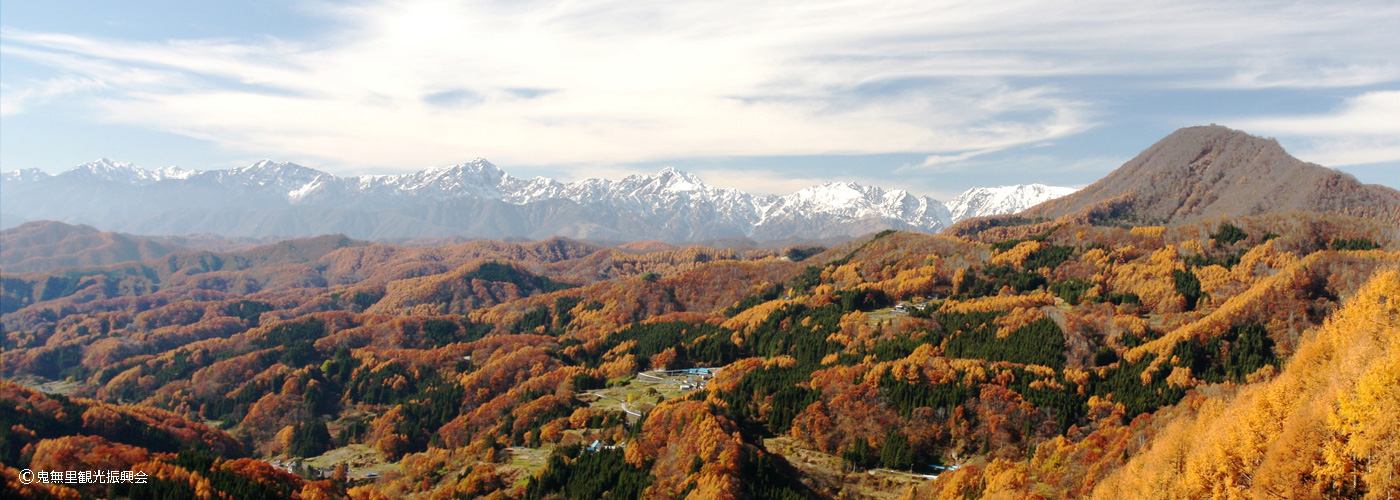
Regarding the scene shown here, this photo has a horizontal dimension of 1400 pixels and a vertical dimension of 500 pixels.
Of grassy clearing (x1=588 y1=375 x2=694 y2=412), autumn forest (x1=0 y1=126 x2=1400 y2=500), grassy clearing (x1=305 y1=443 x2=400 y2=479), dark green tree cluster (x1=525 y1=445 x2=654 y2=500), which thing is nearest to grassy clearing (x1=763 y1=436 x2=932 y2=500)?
autumn forest (x1=0 y1=126 x2=1400 y2=500)

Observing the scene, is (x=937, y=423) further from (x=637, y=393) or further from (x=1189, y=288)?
(x=1189, y=288)

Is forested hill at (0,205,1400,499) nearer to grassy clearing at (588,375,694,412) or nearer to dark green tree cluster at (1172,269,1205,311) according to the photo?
dark green tree cluster at (1172,269,1205,311)

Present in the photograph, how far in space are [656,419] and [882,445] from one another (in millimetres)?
38571

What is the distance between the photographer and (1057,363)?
160 meters

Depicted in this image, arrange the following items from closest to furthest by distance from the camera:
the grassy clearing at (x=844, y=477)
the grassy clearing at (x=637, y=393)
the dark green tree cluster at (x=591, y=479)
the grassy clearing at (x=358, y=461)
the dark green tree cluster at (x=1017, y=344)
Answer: the grassy clearing at (x=844, y=477) → the dark green tree cluster at (x=591, y=479) → the grassy clearing at (x=358, y=461) → the dark green tree cluster at (x=1017, y=344) → the grassy clearing at (x=637, y=393)

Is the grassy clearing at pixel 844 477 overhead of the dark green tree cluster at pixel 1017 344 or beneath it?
beneath

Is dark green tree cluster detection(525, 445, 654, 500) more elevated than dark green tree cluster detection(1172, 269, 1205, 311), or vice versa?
dark green tree cluster detection(1172, 269, 1205, 311)

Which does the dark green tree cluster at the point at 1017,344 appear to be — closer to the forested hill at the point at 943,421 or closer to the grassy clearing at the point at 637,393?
the forested hill at the point at 943,421

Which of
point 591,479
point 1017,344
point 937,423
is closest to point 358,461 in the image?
point 591,479

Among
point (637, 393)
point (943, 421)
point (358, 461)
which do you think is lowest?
point (358, 461)

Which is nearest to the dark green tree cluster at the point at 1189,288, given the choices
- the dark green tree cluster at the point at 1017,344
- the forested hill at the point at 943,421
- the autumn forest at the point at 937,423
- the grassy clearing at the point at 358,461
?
the forested hill at the point at 943,421

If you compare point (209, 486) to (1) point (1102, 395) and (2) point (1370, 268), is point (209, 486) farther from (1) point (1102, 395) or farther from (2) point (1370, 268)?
(2) point (1370, 268)

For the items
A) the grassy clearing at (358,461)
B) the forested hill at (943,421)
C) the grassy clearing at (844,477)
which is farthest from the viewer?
the grassy clearing at (358,461)

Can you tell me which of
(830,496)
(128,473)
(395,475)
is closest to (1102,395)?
(830,496)
